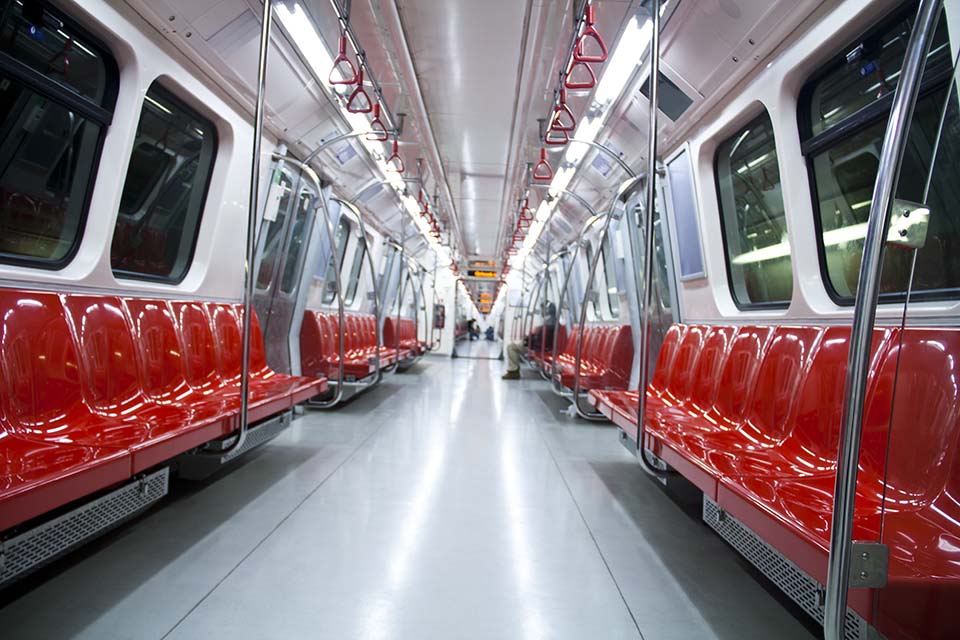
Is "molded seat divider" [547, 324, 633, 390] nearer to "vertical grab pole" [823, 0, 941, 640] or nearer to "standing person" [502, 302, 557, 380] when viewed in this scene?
"standing person" [502, 302, 557, 380]

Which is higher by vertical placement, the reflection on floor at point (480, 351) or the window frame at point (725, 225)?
the window frame at point (725, 225)

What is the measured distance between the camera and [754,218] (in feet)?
12.2

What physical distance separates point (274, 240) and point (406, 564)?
4158 mm

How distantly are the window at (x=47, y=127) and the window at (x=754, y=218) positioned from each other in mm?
4166

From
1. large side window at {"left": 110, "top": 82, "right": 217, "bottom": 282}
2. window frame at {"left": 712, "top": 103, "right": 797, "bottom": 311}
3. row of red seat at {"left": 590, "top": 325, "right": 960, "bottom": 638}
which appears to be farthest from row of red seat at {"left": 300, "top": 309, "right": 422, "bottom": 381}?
window frame at {"left": 712, "top": 103, "right": 797, "bottom": 311}

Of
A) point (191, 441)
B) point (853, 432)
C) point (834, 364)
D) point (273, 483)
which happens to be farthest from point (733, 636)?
point (273, 483)

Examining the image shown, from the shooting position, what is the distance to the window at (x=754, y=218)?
11.3 ft

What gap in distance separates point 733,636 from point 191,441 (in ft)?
7.40

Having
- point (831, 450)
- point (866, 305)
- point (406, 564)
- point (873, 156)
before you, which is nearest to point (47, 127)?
point (406, 564)

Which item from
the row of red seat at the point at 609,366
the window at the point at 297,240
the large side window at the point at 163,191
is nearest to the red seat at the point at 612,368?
the row of red seat at the point at 609,366

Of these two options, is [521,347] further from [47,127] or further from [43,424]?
[43,424]

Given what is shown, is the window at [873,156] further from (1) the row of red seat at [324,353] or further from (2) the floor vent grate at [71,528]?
(1) the row of red seat at [324,353]

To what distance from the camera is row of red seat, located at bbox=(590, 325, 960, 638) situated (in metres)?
1.16

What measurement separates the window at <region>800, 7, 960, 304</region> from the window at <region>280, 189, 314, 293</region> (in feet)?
15.7
